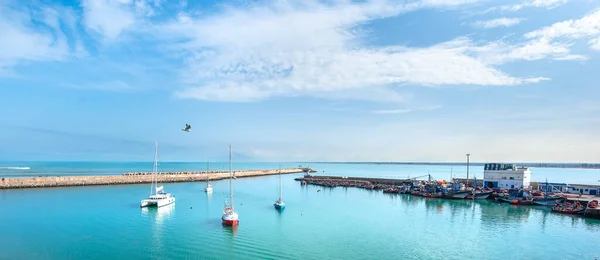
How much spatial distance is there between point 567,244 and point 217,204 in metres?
36.2

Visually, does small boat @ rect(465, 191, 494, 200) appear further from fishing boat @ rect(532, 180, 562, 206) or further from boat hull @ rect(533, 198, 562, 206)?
boat hull @ rect(533, 198, 562, 206)

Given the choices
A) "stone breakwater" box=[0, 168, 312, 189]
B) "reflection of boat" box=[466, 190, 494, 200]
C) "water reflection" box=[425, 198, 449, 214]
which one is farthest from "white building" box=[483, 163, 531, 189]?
"stone breakwater" box=[0, 168, 312, 189]

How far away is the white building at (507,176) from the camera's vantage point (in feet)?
186

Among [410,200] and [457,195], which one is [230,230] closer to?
[410,200]

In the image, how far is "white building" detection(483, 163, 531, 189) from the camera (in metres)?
56.7

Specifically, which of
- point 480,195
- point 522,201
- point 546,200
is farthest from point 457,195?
point 546,200

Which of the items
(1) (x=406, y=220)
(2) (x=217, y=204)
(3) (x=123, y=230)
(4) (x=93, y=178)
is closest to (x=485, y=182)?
(1) (x=406, y=220)

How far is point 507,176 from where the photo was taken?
58281 millimetres

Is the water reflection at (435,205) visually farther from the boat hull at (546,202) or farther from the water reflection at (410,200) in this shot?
the boat hull at (546,202)

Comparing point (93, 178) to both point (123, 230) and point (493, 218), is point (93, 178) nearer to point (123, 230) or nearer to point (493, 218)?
point (123, 230)

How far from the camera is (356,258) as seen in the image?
22.0 m

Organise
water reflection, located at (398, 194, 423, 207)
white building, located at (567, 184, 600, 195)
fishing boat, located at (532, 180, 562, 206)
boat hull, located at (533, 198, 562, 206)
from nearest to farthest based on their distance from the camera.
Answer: boat hull, located at (533, 198, 562, 206)
fishing boat, located at (532, 180, 562, 206)
water reflection, located at (398, 194, 423, 207)
white building, located at (567, 184, 600, 195)

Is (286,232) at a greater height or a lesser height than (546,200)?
lesser

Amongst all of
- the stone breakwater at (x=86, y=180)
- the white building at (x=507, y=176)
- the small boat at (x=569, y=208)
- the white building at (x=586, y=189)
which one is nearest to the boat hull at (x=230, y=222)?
the small boat at (x=569, y=208)
